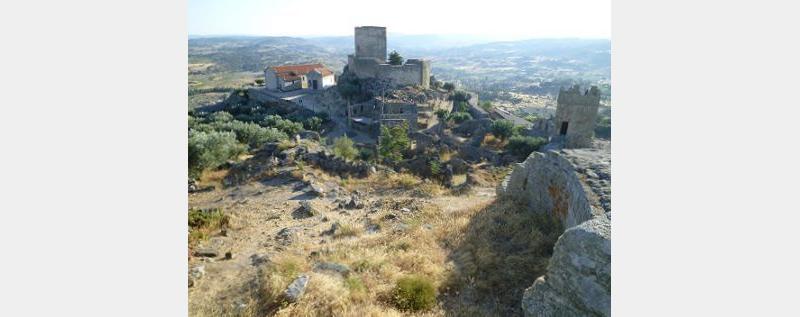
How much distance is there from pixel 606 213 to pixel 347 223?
19.0 ft

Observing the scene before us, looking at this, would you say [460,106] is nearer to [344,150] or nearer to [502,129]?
[502,129]

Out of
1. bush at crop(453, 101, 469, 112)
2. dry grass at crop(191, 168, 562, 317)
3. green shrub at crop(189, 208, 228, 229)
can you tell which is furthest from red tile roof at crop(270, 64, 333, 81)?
dry grass at crop(191, 168, 562, 317)

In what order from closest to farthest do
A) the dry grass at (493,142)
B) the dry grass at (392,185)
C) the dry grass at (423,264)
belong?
the dry grass at (423,264) < the dry grass at (392,185) < the dry grass at (493,142)

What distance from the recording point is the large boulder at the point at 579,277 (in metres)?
3.94

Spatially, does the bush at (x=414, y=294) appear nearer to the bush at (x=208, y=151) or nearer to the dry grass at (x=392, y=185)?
the dry grass at (x=392, y=185)

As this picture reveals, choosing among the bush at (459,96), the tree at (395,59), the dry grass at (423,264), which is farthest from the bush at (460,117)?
the dry grass at (423,264)

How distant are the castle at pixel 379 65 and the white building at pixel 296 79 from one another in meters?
5.54

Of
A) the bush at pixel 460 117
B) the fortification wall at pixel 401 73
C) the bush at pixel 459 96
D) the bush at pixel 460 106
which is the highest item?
the fortification wall at pixel 401 73

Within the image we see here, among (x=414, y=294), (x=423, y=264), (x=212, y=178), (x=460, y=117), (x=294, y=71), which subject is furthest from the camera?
(x=294, y=71)

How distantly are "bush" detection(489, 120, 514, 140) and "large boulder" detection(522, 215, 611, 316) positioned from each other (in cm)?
2655

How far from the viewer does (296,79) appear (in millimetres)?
49375

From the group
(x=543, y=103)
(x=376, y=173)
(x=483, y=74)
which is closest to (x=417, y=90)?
(x=376, y=173)

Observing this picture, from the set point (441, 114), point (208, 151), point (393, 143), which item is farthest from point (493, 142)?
point (208, 151)

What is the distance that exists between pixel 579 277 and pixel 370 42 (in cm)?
4203
